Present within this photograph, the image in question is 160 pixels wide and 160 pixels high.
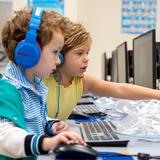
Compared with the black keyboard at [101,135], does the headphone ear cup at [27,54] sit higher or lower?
higher

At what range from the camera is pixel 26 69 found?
0.97 meters

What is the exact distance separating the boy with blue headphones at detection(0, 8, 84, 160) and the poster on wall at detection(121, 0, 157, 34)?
2784mm

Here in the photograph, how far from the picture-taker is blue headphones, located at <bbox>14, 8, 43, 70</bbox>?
0.89m

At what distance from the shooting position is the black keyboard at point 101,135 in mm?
978

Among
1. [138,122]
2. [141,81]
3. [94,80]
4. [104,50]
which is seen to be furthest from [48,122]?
[104,50]

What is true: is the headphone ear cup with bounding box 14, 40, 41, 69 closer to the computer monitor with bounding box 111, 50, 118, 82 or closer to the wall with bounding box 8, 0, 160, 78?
the computer monitor with bounding box 111, 50, 118, 82

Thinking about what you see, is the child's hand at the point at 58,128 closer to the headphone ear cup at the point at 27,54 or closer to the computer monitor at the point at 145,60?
the headphone ear cup at the point at 27,54

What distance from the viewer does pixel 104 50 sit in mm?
3748

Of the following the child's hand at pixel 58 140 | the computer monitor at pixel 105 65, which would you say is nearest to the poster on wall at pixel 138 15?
the computer monitor at pixel 105 65

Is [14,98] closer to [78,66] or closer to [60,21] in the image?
[60,21]

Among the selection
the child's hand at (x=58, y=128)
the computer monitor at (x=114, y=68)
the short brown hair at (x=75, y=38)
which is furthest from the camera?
the computer monitor at (x=114, y=68)

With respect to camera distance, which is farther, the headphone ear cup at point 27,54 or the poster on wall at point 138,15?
the poster on wall at point 138,15

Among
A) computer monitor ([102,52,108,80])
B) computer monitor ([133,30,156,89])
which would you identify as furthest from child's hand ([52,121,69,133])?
computer monitor ([102,52,108,80])

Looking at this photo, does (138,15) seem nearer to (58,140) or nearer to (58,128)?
(58,128)
